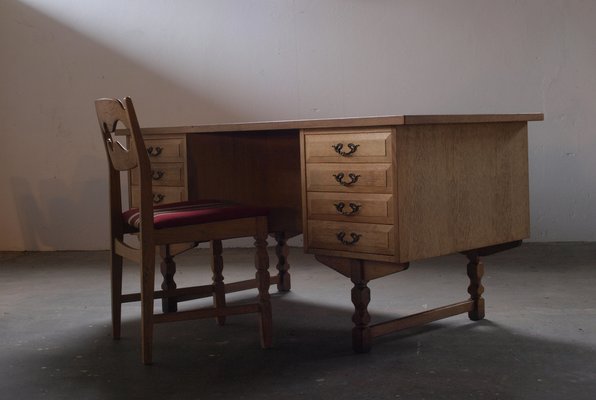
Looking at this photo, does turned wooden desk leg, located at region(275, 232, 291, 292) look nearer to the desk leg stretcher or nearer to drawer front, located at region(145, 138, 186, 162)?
drawer front, located at region(145, 138, 186, 162)

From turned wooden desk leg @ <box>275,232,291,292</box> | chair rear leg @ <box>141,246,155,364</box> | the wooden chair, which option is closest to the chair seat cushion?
the wooden chair

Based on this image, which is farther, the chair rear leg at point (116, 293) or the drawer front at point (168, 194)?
the drawer front at point (168, 194)

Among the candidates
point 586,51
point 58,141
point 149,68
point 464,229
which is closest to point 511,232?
point 464,229

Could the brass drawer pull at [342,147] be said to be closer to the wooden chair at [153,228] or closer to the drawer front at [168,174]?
the wooden chair at [153,228]

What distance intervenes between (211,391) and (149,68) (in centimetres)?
312

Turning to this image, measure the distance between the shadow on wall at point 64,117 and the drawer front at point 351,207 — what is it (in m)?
2.35

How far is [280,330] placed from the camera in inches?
129

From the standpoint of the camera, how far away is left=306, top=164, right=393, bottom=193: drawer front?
2.76m

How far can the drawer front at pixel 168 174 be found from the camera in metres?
3.53

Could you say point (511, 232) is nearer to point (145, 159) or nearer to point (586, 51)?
point (145, 159)

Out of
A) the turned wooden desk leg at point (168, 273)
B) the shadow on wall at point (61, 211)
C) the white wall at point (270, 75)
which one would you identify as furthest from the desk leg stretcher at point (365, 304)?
the shadow on wall at point (61, 211)

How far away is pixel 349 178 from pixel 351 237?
20cm

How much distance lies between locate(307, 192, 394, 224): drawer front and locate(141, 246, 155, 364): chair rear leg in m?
0.58

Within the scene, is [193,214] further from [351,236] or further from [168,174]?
[168,174]
